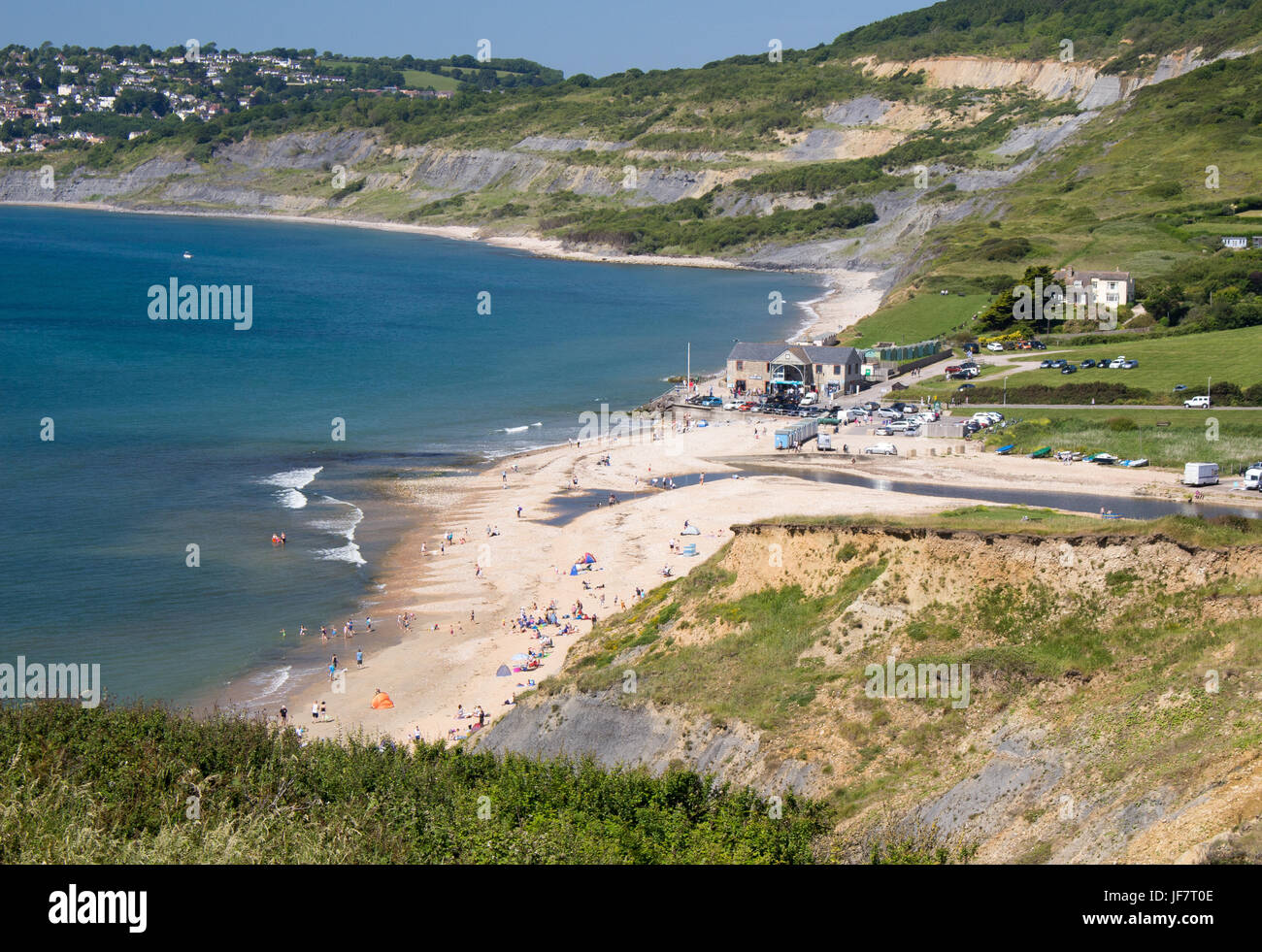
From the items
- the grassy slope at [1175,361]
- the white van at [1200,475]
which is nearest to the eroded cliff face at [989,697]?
the white van at [1200,475]

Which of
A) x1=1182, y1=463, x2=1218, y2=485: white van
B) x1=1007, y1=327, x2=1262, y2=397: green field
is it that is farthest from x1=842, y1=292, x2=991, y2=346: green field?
x1=1182, y1=463, x2=1218, y2=485: white van

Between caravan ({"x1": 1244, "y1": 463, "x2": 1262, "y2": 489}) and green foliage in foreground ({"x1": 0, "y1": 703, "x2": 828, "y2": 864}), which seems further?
caravan ({"x1": 1244, "y1": 463, "x2": 1262, "y2": 489})

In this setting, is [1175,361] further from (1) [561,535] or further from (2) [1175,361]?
(1) [561,535]

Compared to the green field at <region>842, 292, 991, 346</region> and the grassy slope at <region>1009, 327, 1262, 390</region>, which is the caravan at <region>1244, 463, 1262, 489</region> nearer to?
the grassy slope at <region>1009, 327, 1262, 390</region>

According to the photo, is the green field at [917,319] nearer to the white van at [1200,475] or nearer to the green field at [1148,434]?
the green field at [1148,434]
